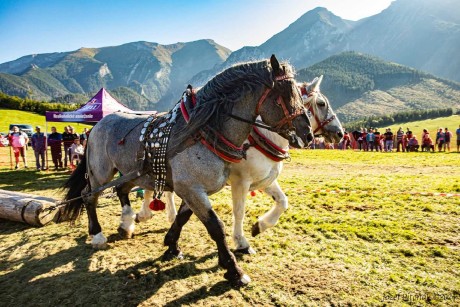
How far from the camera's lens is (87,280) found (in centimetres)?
408

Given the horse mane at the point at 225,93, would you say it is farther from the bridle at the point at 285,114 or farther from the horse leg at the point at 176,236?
the horse leg at the point at 176,236

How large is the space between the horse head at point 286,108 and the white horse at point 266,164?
79 centimetres

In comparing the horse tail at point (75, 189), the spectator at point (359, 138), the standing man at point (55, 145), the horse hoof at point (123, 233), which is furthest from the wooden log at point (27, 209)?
the spectator at point (359, 138)

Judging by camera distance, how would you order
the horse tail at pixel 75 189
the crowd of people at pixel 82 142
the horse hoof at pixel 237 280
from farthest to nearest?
the crowd of people at pixel 82 142 < the horse tail at pixel 75 189 < the horse hoof at pixel 237 280

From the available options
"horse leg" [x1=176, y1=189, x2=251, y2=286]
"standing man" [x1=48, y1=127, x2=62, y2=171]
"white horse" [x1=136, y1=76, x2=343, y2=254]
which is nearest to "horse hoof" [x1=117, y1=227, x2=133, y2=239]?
"white horse" [x1=136, y1=76, x2=343, y2=254]

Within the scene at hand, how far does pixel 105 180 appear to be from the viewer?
5.27 metres

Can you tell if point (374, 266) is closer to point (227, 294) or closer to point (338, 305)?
point (338, 305)

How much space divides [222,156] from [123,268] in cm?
234

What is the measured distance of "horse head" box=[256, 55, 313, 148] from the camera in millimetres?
3562

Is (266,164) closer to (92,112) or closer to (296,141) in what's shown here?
(296,141)

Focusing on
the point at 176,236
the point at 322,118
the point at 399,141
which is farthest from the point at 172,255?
the point at 399,141

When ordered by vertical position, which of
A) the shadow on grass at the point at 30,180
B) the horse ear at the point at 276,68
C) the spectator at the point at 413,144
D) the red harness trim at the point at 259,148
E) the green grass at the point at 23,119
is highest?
the horse ear at the point at 276,68

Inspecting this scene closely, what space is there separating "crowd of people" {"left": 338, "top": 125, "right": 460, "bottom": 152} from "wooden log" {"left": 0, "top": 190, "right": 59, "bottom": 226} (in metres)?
21.5

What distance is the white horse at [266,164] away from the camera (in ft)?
14.7
